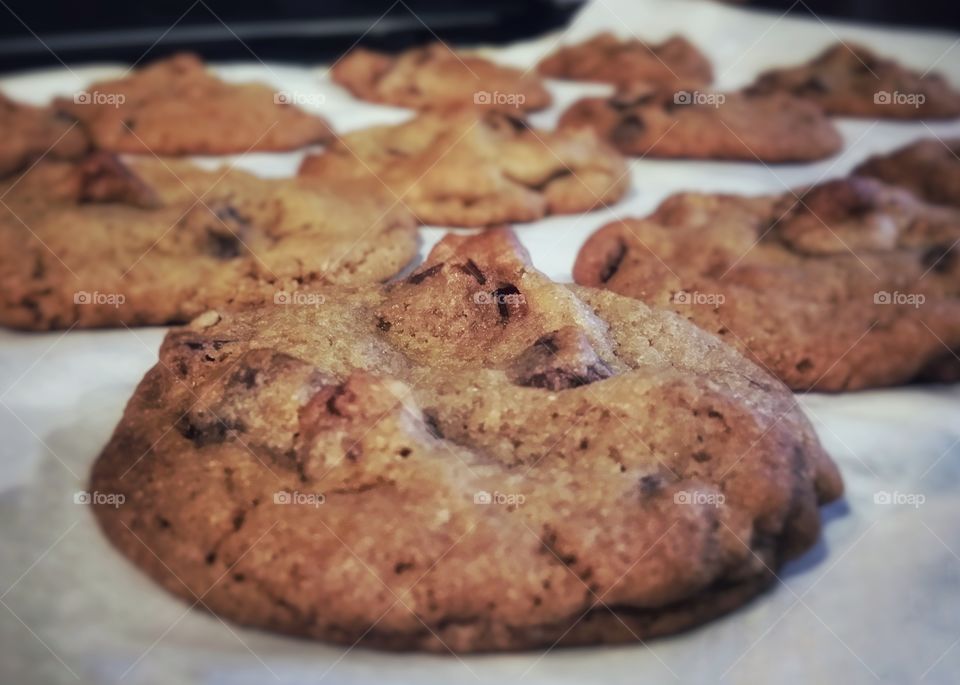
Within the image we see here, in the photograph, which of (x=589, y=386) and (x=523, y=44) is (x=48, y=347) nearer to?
(x=589, y=386)

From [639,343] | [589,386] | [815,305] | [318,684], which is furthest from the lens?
[815,305]

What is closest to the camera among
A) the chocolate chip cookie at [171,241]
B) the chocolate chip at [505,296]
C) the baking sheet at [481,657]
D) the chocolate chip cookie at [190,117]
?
the baking sheet at [481,657]

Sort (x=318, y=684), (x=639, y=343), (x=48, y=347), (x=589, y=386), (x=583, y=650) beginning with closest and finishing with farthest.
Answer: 1. (x=318, y=684)
2. (x=583, y=650)
3. (x=589, y=386)
4. (x=639, y=343)
5. (x=48, y=347)

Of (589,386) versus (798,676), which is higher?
(589,386)

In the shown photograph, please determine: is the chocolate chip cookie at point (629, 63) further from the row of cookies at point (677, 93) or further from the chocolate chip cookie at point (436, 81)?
the chocolate chip cookie at point (436, 81)

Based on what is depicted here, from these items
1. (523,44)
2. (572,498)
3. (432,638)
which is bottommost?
(523,44)

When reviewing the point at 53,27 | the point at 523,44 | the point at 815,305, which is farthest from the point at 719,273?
the point at 53,27

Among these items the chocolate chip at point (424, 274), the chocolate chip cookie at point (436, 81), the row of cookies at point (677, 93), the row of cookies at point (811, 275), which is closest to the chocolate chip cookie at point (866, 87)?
the row of cookies at point (677, 93)
